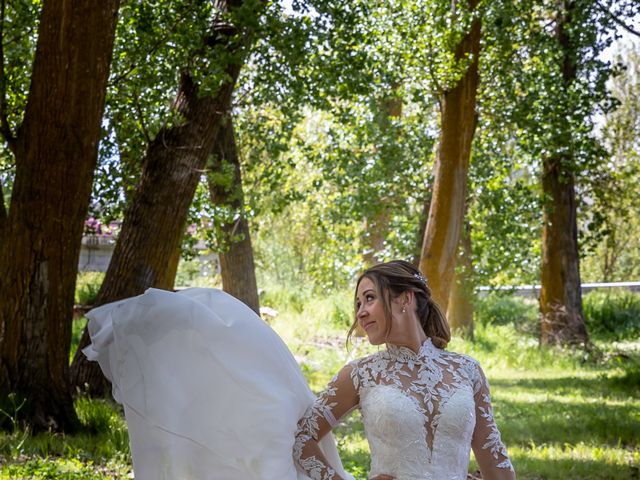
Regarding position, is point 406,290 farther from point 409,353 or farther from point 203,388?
point 203,388

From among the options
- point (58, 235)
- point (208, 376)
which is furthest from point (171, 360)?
point (58, 235)

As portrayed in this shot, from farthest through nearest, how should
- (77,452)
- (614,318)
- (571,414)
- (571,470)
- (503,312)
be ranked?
(503,312)
(614,318)
(571,414)
(571,470)
(77,452)

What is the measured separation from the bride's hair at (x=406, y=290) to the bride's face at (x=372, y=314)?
17 millimetres

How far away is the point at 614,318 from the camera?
71.8 feet

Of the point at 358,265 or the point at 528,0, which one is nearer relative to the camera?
the point at 528,0

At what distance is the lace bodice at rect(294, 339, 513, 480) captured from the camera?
3.80 meters

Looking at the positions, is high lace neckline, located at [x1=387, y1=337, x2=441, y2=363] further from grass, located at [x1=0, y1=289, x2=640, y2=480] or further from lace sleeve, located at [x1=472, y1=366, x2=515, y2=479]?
grass, located at [x1=0, y1=289, x2=640, y2=480]

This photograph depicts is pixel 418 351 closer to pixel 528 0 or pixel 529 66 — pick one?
pixel 528 0

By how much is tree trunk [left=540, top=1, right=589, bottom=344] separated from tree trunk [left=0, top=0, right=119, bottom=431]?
1214 centimetres

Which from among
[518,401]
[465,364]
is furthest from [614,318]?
[465,364]

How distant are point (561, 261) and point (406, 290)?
14.6 meters

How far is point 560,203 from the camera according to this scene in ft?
59.2

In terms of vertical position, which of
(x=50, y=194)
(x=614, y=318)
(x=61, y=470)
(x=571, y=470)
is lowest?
(x=571, y=470)

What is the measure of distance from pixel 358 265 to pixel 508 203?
333 cm
